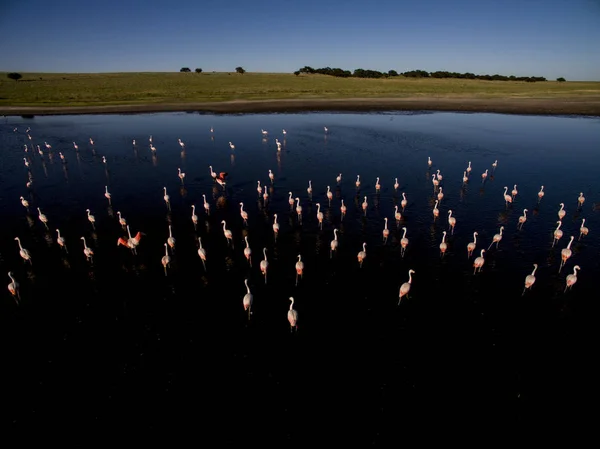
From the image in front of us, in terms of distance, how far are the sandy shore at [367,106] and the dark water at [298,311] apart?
1601 inches

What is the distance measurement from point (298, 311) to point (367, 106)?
6468 cm

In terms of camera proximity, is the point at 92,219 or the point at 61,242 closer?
the point at 61,242

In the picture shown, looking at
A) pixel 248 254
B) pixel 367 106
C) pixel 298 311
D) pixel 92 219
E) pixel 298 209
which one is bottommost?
pixel 298 311

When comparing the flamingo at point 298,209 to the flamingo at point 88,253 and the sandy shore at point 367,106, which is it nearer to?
the flamingo at point 88,253

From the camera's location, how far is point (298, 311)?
13.8 m

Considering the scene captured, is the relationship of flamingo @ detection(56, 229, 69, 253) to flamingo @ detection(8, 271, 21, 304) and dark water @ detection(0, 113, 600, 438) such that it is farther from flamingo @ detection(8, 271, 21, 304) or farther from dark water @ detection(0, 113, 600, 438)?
flamingo @ detection(8, 271, 21, 304)

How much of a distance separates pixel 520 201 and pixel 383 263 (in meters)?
13.5

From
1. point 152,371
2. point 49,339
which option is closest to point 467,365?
point 152,371

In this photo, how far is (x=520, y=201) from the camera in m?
24.3

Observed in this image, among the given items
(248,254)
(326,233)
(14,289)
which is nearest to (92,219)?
(14,289)

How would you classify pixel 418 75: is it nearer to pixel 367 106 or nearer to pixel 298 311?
pixel 367 106

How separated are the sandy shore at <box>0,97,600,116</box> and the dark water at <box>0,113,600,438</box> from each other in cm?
4067

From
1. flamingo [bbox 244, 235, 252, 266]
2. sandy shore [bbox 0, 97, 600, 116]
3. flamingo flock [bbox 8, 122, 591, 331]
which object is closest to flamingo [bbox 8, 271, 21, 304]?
flamingo flock [bbox 8, 122, 591, 331]

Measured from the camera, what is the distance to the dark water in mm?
10266
